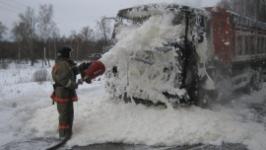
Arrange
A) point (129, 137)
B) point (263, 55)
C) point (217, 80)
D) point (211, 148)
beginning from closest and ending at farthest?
point (211, 148), point (129, 137), point (217, 80), point (263, 55)

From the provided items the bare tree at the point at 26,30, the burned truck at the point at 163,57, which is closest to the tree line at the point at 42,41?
the bare tree at the point at 26,30

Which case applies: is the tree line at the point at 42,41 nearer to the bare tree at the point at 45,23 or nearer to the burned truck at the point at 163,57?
the bare tree at the point at 45,23

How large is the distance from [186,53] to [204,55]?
570 millimetres

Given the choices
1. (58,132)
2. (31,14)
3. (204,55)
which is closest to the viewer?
(58,132)

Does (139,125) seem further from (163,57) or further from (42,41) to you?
(42,41)

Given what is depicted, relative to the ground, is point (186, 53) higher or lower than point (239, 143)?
higher

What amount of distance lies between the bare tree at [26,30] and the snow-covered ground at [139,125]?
45.6 meters

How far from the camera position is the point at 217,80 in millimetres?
10539

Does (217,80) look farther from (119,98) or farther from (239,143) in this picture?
(239,143)

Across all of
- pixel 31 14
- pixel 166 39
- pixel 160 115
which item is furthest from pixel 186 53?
pixel 31 14

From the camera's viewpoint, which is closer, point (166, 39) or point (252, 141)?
point (252, 141)

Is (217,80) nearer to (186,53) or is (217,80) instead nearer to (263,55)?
(186,53)

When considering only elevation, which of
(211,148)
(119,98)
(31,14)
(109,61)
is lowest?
(211,148)

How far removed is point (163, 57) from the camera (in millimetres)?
8609
